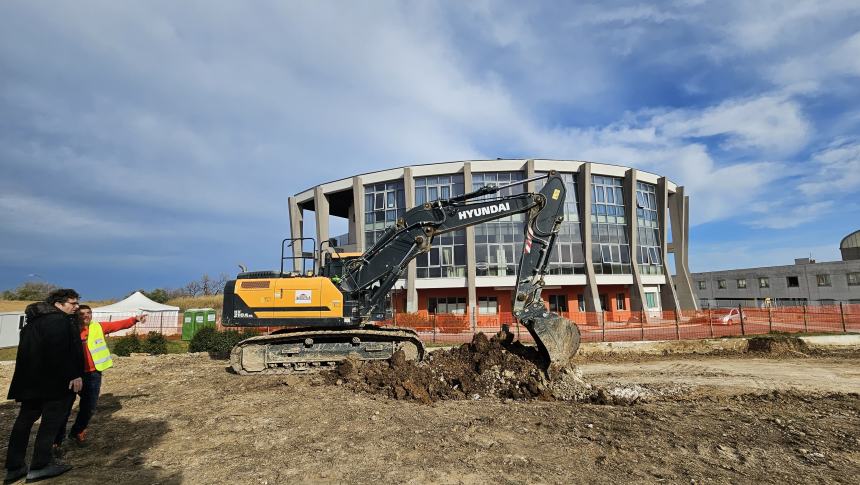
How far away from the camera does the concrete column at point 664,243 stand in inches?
1321

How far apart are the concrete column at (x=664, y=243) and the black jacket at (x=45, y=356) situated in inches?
1457

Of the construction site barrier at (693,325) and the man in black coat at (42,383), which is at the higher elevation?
the man in black coat at (42,383)

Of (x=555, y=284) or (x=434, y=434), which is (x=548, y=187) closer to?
(x=434, y=434)

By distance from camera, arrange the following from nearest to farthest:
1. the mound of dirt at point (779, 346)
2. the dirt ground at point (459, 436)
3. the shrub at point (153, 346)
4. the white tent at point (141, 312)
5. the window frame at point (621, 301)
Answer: the dirt ground at point (459, 436)
the mound of dirt at point (779, 346)
the shrub at point (153, 346)
the white tent at point (141, 312)
the window frame at point (621, 301)

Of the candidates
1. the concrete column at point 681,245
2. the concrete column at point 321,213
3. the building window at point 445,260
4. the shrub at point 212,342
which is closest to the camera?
the shrub at point 212,342

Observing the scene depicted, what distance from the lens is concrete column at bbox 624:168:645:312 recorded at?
3152 centimetres

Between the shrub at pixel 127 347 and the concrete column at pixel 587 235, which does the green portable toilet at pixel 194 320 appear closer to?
the shrub at pixel 127 347

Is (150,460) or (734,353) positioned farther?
(734,353)

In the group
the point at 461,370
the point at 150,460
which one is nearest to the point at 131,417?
the point at 150,460

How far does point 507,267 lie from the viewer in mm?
30078

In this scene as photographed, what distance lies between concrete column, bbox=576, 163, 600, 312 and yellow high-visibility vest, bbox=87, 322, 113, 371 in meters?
28.9

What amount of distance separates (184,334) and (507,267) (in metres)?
21.1

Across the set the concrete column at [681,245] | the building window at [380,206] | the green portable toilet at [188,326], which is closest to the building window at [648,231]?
the concrete column at [681,245]

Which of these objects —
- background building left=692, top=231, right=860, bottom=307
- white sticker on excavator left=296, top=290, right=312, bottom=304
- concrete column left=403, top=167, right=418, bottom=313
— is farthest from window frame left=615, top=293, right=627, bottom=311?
white sticker on excavator left=296, top=290, right=312, bottom=304
